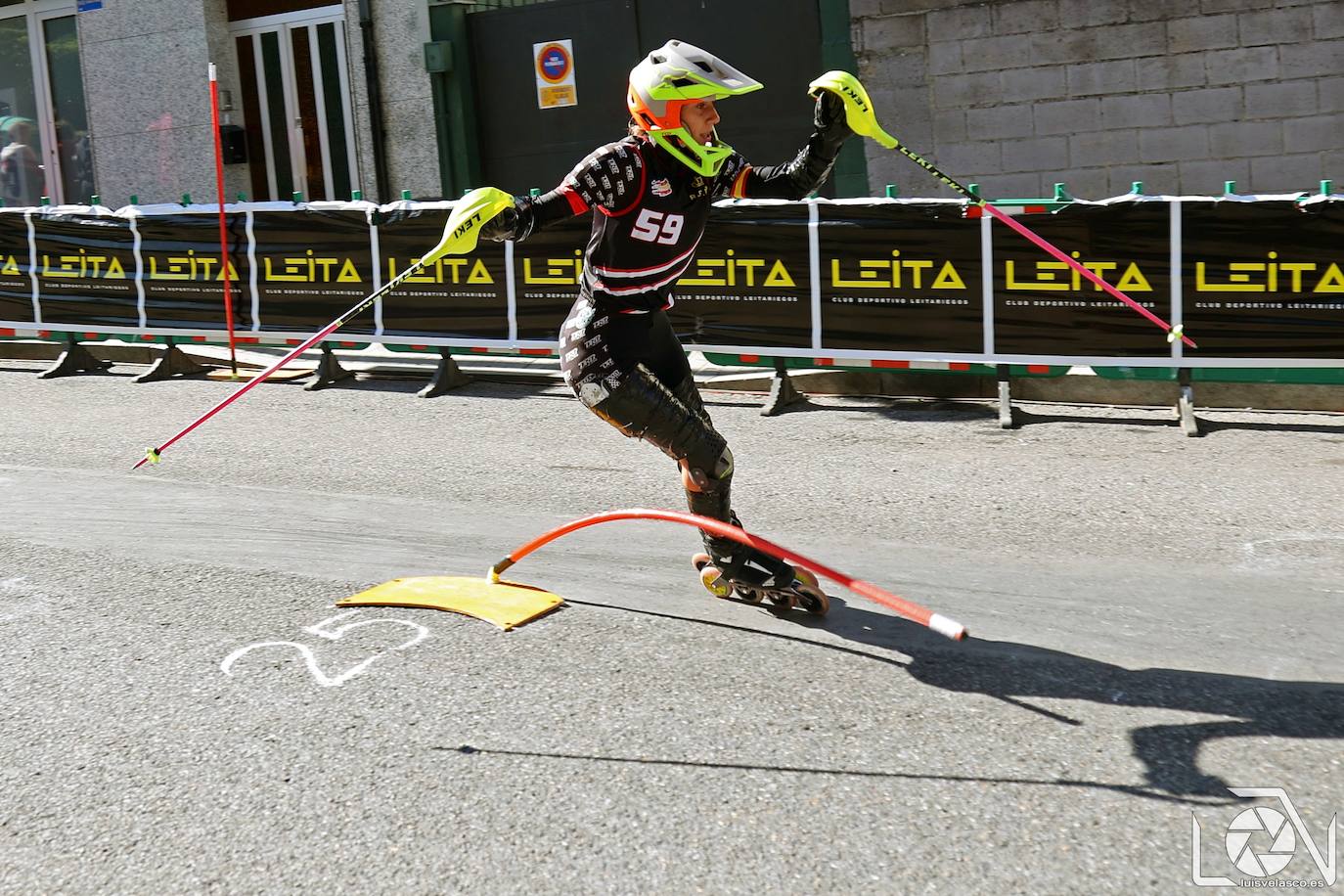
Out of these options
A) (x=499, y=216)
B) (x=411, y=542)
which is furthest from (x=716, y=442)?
(x=411, y=542)

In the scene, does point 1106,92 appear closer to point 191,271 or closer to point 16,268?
point 191,271

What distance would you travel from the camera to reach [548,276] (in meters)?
11.2

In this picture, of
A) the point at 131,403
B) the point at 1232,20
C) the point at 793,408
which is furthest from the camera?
the point at 1232,20

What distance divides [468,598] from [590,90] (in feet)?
35.5

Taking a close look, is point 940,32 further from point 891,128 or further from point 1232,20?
point 1232,20

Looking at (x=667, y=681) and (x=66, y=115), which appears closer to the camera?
(x=667, y=681)

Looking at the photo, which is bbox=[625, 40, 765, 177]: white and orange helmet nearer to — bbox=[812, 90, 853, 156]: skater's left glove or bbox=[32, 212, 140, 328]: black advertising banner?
bbox=[812, 90, 853, 156]: skater's left glove

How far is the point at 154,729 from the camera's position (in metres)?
4.67

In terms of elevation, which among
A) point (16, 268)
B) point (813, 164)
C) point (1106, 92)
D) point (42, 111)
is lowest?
point (16, 268)

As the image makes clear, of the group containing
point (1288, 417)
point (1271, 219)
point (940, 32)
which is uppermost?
point (940, 32)

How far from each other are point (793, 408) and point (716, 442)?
15.3 ft

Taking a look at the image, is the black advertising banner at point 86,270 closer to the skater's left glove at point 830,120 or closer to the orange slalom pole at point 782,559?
the orange slalom pole at point 782,559
